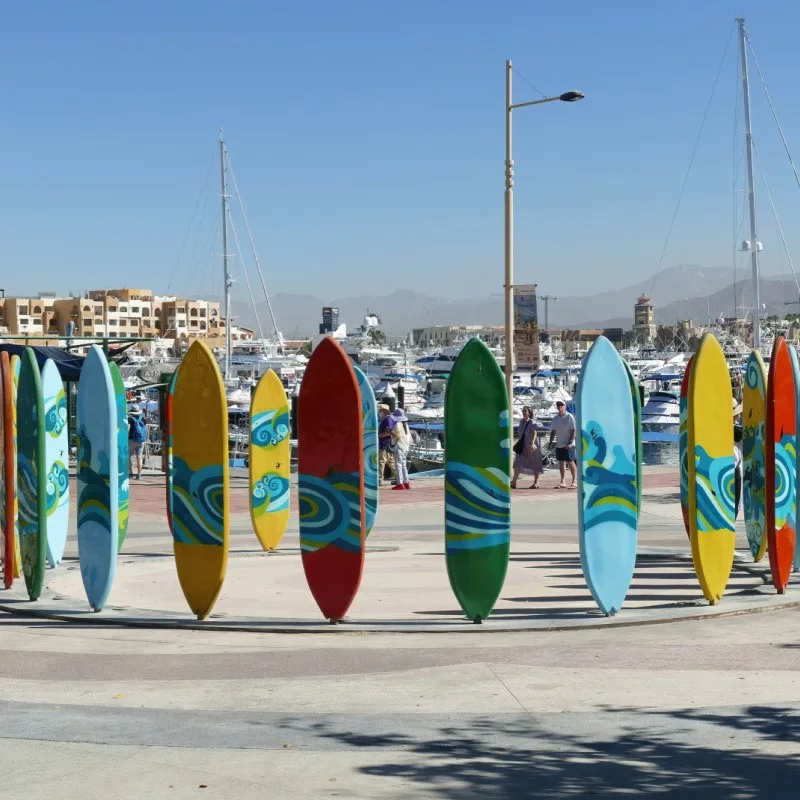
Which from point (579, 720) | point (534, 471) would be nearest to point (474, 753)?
point (579, 720)

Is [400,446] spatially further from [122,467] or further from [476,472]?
[476,472]

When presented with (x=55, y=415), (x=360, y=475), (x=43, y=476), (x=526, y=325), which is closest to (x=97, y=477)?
(x=43, y=476)

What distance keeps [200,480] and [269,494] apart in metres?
4.88

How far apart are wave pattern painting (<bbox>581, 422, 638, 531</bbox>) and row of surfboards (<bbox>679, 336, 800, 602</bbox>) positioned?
567 millimetres

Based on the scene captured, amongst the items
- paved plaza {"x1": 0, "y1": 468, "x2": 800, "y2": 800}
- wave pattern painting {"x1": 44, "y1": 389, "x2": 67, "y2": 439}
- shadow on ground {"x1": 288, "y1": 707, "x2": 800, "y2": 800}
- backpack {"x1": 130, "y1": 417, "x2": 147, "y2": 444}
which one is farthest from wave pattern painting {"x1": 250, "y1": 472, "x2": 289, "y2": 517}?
backpack {"x1": 130, "y1": 417, "x2": 147, "y2": 444}

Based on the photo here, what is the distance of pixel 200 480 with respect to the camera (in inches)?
373

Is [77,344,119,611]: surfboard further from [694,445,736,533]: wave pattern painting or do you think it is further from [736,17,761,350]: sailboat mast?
[736,17,761,350]: sailboat mast

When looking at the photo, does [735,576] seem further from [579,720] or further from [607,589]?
→ [579,720]

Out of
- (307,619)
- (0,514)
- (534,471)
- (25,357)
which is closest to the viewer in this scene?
(307,619)

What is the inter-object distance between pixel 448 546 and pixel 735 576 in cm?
380

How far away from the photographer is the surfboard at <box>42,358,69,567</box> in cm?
1238

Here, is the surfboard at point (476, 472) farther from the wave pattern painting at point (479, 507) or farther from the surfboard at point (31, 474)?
the surfboard at point (31, 474)

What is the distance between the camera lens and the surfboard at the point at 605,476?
9.41 metres

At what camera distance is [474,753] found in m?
6.14
